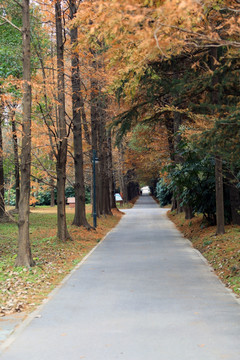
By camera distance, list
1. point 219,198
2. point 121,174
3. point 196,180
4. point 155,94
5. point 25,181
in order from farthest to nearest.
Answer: point 121,174
point 196,180
point 155,94
point 219,198
point 25,181

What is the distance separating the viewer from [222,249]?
14.2 meters

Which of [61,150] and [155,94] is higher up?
[155,94]

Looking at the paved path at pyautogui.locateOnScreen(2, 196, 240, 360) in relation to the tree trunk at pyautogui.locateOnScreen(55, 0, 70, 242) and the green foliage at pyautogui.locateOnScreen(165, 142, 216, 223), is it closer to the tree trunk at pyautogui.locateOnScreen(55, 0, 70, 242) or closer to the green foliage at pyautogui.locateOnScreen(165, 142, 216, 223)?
the tree trunk at pyautogui.locateOnScreen(55, 0, 70, 242)

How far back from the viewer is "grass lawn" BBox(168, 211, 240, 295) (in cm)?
1049

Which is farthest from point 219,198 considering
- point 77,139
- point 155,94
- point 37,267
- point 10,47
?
point 10,47

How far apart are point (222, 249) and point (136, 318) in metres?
7.82

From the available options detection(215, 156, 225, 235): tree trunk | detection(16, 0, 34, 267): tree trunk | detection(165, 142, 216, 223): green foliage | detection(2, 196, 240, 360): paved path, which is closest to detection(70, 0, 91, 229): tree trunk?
detection(165, 142, 216, 223): green foliage

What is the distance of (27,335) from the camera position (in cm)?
608

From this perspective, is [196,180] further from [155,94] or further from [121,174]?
[121,174]

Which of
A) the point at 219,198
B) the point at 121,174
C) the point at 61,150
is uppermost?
the point at 121,174

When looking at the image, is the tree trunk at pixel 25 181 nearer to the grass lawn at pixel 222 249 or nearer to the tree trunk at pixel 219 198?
the grass lawn at pixel 222 249

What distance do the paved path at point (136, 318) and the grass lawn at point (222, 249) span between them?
0.35m

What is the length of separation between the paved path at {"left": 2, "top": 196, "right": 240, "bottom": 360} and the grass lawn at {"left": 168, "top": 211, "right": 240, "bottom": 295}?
35 cm

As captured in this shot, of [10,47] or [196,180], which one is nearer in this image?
[196,180]
